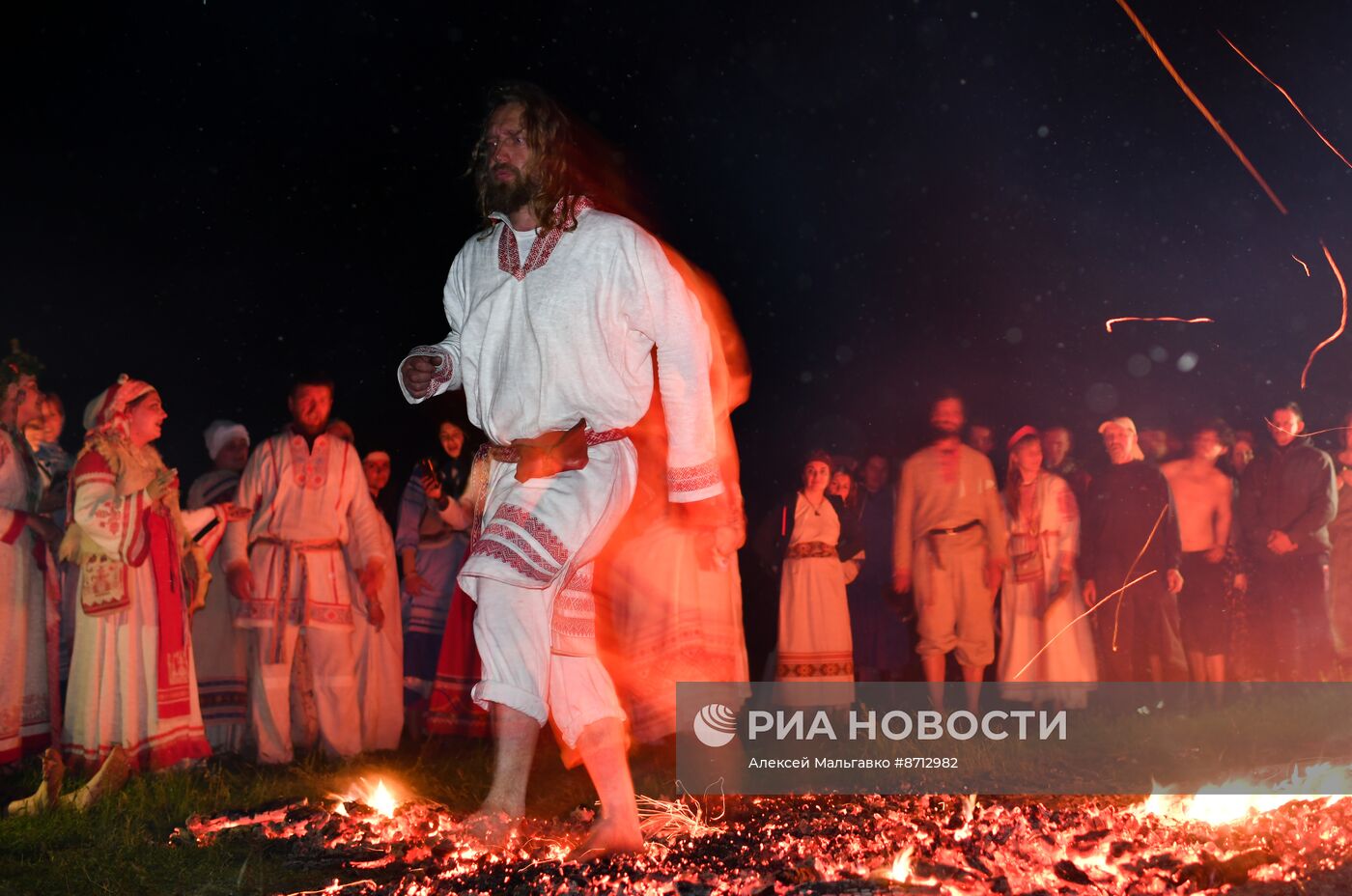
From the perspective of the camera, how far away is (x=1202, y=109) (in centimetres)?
621

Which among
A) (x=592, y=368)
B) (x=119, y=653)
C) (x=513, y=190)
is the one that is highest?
(x=513, y=190)

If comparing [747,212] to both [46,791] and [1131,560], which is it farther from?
[46,791]

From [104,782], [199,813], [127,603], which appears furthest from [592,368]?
[127,603]

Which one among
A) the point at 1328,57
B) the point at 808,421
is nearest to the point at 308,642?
the point at 808,421

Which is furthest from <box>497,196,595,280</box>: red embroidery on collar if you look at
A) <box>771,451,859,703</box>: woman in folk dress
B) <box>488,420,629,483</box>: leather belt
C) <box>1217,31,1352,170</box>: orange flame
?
<box>1217,31,1352,170</box>: orange flame

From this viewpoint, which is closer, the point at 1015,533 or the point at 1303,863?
the point at 1303,863

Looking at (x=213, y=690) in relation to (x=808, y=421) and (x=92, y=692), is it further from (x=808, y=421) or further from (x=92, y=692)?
(x=808, y=421)

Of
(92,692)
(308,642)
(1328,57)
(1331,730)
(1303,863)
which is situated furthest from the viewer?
(1328,57)

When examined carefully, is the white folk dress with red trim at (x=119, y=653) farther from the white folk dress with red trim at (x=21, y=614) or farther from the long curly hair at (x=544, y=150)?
the long curly hair at (x=544, y=150)

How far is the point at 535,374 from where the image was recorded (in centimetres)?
302

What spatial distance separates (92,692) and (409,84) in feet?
13.2

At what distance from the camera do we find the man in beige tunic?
6.44m

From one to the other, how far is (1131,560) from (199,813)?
4.93m

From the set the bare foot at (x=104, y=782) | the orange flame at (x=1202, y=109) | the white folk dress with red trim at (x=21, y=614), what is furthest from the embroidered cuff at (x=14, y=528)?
Answer: the orange flame at (x=1202, y=109)
